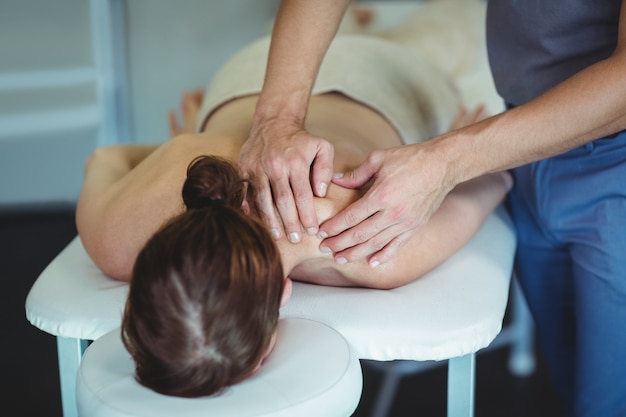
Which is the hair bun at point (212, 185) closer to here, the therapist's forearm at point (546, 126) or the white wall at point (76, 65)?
the therapist's forearm at point (546, 126)

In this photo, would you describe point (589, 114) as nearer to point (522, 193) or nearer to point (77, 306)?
point (522, 193)

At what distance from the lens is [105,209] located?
1427 millimetres

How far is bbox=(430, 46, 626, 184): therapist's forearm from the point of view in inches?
46.4

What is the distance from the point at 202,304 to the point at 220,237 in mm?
92

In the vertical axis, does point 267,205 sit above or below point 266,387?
above

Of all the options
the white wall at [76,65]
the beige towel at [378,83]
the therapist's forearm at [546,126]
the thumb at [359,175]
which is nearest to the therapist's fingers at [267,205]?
the thumb at [359,175]

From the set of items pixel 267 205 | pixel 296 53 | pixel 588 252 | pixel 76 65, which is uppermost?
pixel 296 53

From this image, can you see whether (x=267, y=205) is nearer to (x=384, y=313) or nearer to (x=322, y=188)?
(x=322, y=188)

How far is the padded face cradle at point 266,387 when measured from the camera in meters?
0.98

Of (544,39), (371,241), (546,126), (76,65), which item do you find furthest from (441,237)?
(76,65)

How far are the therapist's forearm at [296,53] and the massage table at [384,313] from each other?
329 mm

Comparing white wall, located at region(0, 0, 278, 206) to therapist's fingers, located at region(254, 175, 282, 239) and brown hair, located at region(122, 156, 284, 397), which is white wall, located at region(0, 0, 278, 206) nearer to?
therapist's fingers, located at region(254, 175, 282, 239)

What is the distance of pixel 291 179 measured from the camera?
128 cm

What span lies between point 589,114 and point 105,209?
0.83 m
